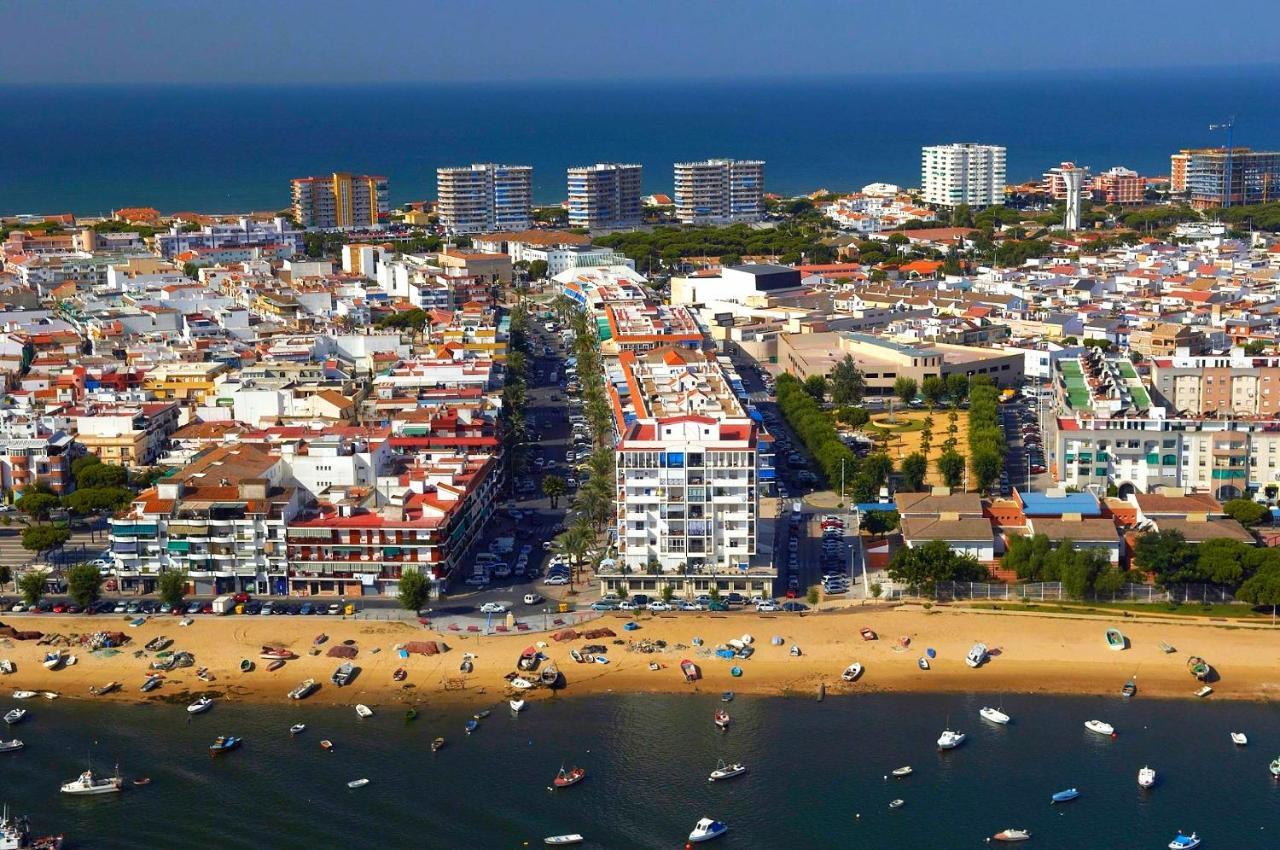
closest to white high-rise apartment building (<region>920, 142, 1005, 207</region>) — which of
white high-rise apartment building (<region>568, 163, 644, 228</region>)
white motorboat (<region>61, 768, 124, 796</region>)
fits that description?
white high-rise apartment building (<region>568, 163, 644, 228</region>)

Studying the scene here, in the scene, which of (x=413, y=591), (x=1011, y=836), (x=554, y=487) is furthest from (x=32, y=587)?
(x=1011, y=836)

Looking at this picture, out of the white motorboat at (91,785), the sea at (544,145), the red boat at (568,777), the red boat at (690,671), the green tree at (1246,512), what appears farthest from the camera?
the sea at (544,145)

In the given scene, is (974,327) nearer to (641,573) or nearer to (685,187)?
(641,573)

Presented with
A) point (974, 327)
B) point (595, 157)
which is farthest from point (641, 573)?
point (595, 157)

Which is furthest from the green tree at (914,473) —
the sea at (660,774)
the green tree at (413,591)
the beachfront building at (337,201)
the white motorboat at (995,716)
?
the beachfront building at (337,201)

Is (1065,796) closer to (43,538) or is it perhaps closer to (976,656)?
(976,656)

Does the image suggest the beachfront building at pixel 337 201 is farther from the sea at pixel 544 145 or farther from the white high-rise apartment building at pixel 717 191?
the white high-rise apartment building at pixel 717 191

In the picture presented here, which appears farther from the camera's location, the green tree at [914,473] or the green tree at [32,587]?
the green tree at [914,473]
